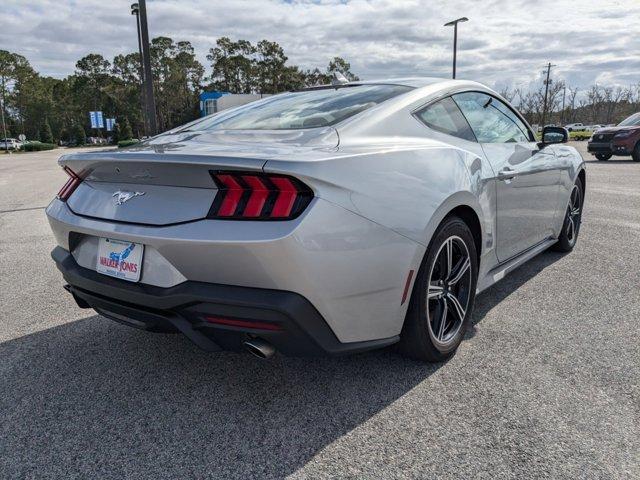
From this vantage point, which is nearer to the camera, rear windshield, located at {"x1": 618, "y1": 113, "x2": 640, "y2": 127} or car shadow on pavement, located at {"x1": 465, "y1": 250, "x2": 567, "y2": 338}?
car shadow on pavement, located at {"x1": 465, "y1": 250, "x2": 567, "y2": 338}

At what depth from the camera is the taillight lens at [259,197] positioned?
1.98 m

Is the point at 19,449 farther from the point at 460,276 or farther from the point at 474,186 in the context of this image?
the point at 474,186

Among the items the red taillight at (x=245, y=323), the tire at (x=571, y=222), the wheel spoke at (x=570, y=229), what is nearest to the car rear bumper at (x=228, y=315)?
the red taillight at (x=245, y=323)

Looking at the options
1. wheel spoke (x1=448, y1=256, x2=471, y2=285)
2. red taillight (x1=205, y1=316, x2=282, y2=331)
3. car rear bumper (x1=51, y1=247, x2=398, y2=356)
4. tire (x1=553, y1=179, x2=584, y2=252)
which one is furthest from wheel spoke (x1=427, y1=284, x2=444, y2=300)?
tire (x1=553, y1=179, x2=584, y2=252)

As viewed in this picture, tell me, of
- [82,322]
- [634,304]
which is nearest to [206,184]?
[82,322]

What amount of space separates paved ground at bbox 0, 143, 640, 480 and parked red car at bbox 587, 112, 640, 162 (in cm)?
1589

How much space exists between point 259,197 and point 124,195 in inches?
28.0

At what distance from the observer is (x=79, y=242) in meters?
2.54

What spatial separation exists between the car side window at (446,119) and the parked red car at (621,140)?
16798 mm

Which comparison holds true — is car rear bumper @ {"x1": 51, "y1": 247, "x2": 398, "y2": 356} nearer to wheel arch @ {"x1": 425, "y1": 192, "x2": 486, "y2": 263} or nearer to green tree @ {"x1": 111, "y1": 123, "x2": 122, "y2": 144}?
wheel arch @ {"x1": 425, "y1": 192, "x2": 486, "y2": 263}

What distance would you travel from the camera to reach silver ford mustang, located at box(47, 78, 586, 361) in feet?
6.55

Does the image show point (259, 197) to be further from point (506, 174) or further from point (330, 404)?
point (506, 174)

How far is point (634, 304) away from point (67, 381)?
355 centimetres

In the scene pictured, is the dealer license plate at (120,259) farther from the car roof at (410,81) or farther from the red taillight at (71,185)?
the car roof at (410,81)
